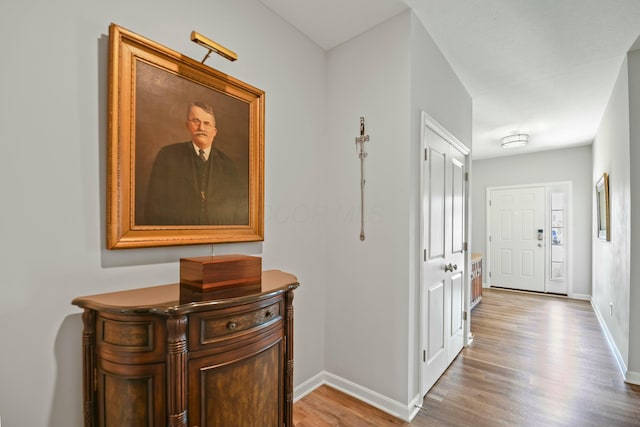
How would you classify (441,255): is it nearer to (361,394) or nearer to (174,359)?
(361,394)

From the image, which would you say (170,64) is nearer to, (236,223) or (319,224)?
(236,223)

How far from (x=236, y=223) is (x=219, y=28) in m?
1.12

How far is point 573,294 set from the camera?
17.6 feet

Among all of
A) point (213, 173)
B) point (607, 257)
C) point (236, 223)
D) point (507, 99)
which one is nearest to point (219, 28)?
point (213, 173)

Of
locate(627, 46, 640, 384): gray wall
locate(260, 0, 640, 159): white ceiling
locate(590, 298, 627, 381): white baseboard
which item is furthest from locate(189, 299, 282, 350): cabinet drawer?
locate(590, 298, 627, 381): white baseboard

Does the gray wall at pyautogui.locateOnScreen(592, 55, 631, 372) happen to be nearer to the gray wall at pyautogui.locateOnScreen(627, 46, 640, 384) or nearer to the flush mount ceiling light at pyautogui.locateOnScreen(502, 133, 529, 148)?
the gray wall at pyautogui.locateOnScreen(627, 46, 640, 384)

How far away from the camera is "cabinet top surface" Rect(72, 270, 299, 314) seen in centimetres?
104

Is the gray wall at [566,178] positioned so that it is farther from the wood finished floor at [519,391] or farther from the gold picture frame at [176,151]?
the gold picture frame at [176,151]

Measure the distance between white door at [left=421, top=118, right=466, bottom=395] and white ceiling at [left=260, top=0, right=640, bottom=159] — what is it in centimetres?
75

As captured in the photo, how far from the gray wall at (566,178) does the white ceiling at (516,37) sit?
2213 mm

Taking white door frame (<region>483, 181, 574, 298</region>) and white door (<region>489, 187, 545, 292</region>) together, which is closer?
white door frame (<region>483, 181, 574, 298</region>)

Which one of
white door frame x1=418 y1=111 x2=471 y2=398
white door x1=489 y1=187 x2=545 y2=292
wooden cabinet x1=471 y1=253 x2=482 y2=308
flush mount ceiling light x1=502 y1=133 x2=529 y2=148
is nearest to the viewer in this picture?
white door frame x1=418 y1=111 x2=471 y2=398

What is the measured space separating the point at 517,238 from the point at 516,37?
186 inches

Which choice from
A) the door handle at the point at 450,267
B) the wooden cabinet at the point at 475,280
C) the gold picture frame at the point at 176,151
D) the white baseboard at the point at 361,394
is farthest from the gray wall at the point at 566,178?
the gold picture frame at the point at 176,151
